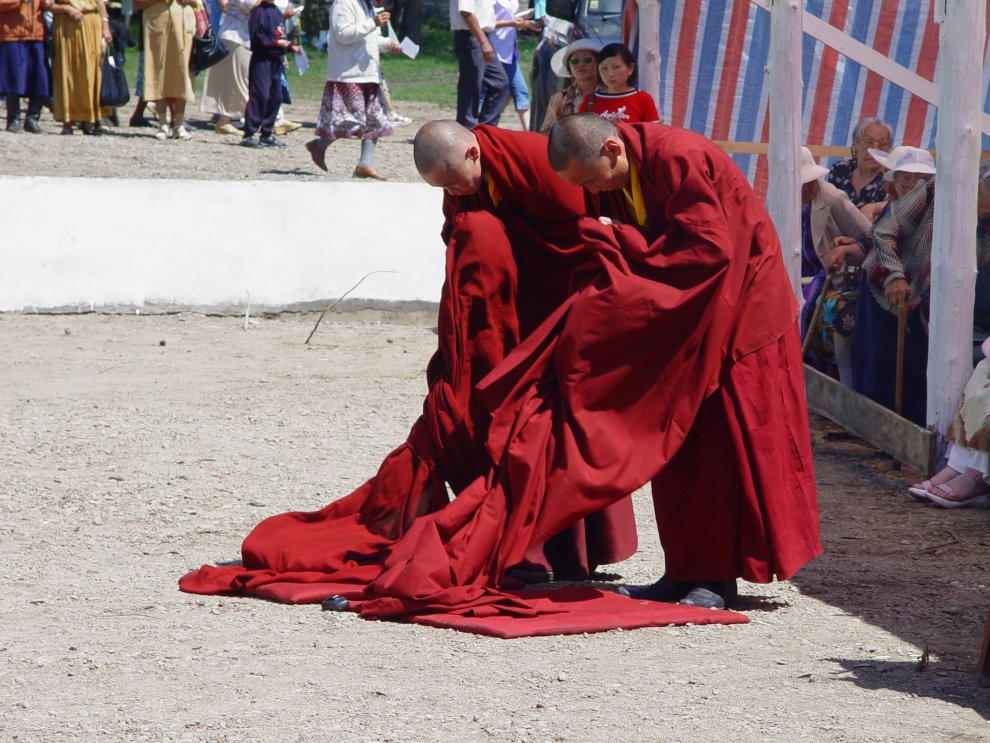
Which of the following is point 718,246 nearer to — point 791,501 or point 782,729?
point 791,501

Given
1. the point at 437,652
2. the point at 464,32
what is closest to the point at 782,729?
the point at 437,652

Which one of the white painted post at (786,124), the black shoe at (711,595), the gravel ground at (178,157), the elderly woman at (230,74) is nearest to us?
the black shoe at (711,595)

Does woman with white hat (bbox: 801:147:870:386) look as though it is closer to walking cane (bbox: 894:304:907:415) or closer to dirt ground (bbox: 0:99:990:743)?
dirt ground (bbox: 0:99:990:743)

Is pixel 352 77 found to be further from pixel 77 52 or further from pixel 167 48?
pixel 77 52

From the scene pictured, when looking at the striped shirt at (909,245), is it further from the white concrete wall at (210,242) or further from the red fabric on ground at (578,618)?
the white concrete wall at (210,242)

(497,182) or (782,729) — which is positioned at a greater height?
(497,182)

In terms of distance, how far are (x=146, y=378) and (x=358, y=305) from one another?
1989 mm

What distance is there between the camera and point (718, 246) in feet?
14.6

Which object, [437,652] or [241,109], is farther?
[241,109]

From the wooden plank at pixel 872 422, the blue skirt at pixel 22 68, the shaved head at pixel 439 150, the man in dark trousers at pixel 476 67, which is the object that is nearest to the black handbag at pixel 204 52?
the blue skirt at pixel 22 68

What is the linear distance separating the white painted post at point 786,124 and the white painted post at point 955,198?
1280 mm

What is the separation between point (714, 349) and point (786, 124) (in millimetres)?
3345

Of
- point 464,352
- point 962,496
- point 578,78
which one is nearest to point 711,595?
point 464,352

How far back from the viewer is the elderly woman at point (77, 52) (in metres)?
13.4
